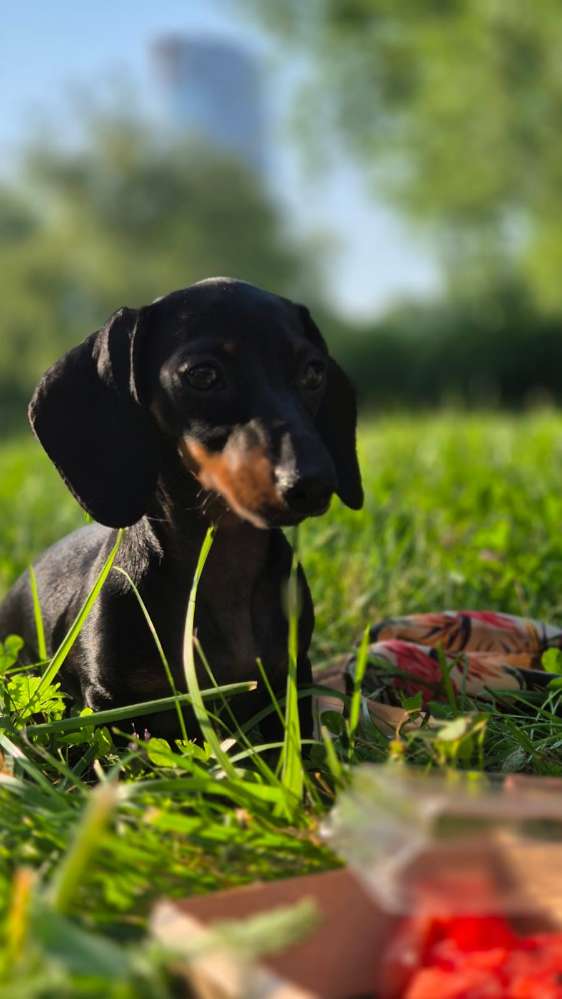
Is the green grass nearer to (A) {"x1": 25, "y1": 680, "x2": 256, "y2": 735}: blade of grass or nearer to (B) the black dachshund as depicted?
(A) {"x1": 25, "y1": 680, "x2": 256, "y2": 735}: blade of grass

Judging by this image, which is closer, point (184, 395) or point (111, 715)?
point (111, 715)

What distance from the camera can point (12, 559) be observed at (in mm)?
4316

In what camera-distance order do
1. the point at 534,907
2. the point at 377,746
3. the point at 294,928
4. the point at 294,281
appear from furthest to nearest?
the point at 294,281 → the point at 377,746 → the point at 534,907 → the point at 294,928

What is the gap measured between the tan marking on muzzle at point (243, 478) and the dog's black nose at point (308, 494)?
0.03 meters

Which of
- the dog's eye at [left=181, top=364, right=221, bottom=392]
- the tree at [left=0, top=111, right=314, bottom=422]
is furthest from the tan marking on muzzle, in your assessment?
the tree at [left=0, top=111, right=314, bottom=422]

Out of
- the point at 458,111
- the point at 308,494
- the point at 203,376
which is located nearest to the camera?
the point at 308,494

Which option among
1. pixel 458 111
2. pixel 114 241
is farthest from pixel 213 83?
pixel 458 111

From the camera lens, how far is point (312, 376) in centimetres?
228

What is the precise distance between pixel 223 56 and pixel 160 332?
56.8 meters

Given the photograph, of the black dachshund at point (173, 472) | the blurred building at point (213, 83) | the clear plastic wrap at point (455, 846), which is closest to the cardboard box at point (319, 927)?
the clear plastic wrap at point (455, 846)

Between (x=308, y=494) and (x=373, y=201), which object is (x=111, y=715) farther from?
(x=373, y=201)

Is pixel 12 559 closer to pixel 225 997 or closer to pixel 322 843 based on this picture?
pixel 322 843

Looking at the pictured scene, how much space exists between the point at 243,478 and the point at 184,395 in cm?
27

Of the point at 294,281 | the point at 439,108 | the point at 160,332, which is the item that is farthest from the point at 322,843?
the point at 294,281
